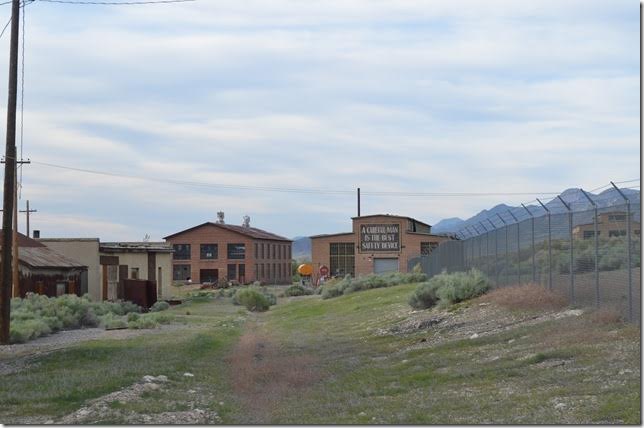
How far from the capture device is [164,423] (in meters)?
13.1

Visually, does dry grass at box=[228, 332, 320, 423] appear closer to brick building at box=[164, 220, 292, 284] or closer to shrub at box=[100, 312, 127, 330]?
shrub at box=[100, 312, 127, 330]

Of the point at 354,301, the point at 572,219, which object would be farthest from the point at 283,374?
the point at 354,301

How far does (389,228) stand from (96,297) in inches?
1607

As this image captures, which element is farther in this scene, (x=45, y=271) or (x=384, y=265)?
(x=384, y=265)

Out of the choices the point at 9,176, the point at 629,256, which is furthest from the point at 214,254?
the point at 629,256

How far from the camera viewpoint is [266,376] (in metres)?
18.4

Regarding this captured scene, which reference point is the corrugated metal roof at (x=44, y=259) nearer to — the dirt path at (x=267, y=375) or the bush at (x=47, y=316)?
the bush at (x=47, y=316)

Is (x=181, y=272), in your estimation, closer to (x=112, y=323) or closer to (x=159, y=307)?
(x=159, y=307)

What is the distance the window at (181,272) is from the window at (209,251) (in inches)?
76.0

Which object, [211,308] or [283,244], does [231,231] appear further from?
[211,308]

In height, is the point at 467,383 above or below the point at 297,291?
above

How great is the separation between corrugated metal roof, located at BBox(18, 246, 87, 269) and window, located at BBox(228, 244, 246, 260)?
158ft

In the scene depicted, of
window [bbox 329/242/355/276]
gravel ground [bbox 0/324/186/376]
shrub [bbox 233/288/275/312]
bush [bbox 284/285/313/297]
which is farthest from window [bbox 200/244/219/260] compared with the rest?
gravel ground [bbox 0/324/186/376]

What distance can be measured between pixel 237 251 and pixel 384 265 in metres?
16.6
